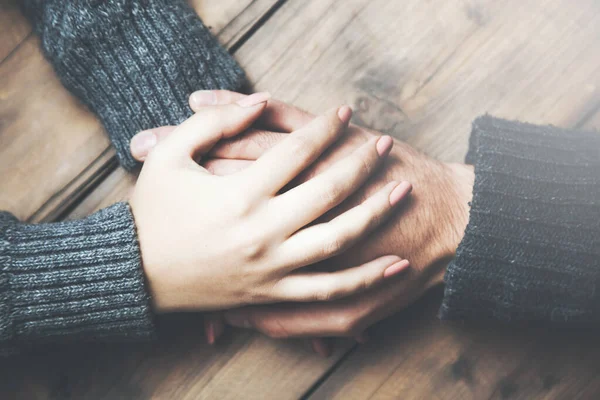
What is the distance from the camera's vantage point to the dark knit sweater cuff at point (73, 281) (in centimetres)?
70

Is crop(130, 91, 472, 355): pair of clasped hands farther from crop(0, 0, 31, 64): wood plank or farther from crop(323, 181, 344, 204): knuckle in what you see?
crop(0, 0, 31, 64): wood plank

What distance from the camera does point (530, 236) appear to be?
27.7 inches

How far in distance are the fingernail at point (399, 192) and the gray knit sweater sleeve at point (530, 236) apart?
0.09 m

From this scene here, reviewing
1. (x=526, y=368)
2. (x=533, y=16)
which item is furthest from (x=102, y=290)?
(x=533, y=16)

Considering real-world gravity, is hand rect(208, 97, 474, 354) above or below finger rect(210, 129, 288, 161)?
below

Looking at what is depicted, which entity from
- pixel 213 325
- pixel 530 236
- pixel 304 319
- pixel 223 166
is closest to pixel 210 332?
pixel 213 325

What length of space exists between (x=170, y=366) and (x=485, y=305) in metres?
0.48

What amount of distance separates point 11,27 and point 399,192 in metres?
0.66

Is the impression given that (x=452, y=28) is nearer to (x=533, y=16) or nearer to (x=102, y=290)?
(x=533, y=16)

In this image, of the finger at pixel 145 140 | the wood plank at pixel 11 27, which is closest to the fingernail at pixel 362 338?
the finger at pixel 145 140

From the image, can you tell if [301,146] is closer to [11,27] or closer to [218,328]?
[218,328]

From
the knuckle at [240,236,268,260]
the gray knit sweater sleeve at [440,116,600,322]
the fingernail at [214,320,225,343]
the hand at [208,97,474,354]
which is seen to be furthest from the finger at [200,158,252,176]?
the gray knit sweater sleeve at [440,116,600,322]

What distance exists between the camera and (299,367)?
807 mm

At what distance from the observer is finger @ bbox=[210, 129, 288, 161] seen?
2.52 feet
